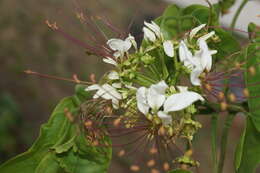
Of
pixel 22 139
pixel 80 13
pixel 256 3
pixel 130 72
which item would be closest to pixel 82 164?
pixel 130 72

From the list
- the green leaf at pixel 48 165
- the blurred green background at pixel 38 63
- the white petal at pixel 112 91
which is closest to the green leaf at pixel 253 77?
the white petal at pixel 112 91

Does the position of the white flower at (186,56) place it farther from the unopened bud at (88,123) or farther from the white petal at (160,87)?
the unopened bud at (88,123)

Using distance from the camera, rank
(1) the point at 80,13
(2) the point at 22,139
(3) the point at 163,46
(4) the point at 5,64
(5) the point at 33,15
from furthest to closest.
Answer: (5) the point at 33,15
(4) the point at 5,64
(2) the point at 22,139
(1) the point at 80,13
(3) the point at 163,46

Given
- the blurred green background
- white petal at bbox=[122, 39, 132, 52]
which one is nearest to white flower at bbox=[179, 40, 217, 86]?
white petal at bbox=[122, 39, 132, 52]

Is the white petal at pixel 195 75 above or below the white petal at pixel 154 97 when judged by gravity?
above

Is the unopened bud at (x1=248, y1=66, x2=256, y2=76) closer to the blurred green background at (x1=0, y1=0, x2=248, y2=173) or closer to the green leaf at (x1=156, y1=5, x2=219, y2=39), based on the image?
Result: the green leaf at (x1=156, y1=5, x2=219, y2=39)

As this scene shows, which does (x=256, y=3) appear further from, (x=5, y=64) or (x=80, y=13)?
(x=80, y=13)

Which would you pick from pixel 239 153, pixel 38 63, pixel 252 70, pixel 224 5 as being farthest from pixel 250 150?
pixel 38 63
